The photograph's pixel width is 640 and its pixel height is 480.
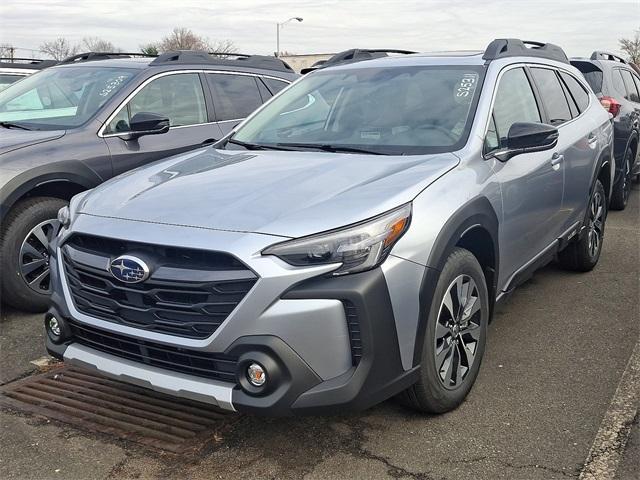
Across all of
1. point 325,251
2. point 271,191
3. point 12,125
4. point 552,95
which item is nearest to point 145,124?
point 12,125

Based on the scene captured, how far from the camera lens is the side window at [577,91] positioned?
17.3 feet

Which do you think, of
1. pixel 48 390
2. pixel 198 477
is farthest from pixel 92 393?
pixel 198 477

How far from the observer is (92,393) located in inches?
140

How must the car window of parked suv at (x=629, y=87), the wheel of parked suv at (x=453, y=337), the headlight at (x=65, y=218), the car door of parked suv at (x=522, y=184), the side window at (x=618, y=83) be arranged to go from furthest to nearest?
1. the car window of parked suv at (x=629, y=87)
2. the side window at (x=618, y=83)
3. the car door of parked suv at (x=522, y=184)
4. the headlight at (x=65, y=218)
5. the wheel of parked suv at (x=453, y=337)

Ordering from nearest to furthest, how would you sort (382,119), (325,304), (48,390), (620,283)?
(325,304)
(48,390)
(382,119)
(620,283)

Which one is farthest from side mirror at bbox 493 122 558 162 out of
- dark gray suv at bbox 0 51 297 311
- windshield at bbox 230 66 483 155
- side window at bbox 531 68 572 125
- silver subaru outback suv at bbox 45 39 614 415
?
dark gray suv at bbox 0 51 297 311

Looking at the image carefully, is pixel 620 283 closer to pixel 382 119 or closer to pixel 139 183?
pixel 382 119

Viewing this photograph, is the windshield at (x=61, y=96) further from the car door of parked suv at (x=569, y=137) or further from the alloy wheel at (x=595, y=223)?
the alloy wheel at (x=595, y=223)

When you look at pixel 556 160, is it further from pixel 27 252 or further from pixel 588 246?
pixel 27 252

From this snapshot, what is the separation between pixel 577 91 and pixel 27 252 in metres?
4.35

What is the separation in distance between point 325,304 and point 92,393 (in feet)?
5.58

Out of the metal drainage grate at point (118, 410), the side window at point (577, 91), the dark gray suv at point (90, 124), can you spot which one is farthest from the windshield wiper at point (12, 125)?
the side window at point (577, 91)

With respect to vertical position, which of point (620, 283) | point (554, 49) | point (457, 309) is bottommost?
point (620, 283)

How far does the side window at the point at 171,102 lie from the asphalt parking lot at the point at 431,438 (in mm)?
1957
